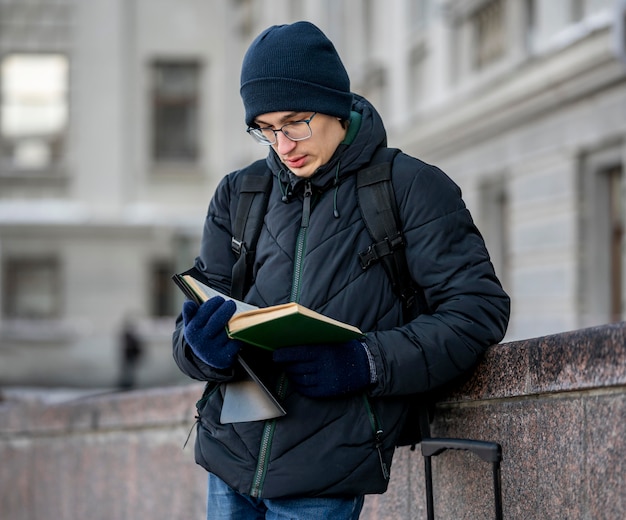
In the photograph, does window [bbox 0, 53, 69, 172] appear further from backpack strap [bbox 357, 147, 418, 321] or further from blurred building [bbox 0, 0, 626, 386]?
backpack strap [bbox 357, 147, 418, 321]

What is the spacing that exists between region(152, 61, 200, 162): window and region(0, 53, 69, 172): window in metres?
2.20

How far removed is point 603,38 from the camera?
1279cm

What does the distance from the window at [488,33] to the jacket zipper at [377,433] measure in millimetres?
13243

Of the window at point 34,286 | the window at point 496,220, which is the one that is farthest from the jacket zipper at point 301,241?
the window at point 34,286

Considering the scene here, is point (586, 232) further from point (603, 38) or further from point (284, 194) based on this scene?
point (284, 194)

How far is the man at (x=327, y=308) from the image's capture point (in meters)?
3.09

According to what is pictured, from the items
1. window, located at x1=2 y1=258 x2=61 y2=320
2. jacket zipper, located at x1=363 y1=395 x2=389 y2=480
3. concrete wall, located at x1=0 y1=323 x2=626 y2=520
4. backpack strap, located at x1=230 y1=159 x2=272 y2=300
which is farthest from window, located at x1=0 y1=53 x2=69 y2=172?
jacket zipper, located at x1=363 y1=395 x2=389 y2=480

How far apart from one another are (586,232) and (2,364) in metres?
17.8

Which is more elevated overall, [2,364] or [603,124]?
[603,124]

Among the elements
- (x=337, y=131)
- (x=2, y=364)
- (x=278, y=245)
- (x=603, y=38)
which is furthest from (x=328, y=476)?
(x=2, y=364)

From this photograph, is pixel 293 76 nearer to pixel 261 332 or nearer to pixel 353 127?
pixel 353 127

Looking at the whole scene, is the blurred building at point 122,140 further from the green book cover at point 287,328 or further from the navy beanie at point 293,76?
the green book cover at point 287,328

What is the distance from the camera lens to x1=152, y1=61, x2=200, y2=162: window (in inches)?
1283

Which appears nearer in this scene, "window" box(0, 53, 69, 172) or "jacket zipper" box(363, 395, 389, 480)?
"jacket zipper" box(363, 395, 389, 480)
